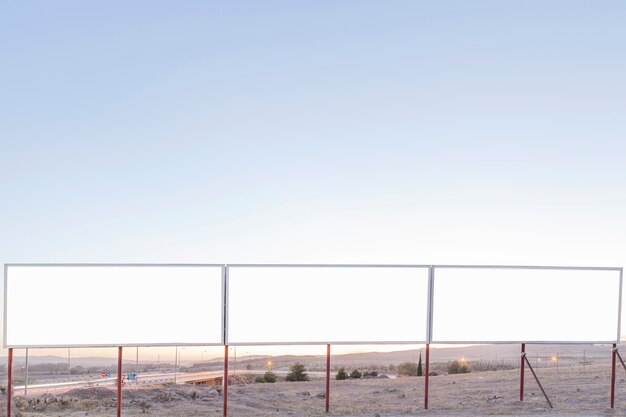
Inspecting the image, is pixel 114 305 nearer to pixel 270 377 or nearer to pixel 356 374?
pixel 270 377

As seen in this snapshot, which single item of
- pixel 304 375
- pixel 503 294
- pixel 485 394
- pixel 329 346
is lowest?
pixel 304 375

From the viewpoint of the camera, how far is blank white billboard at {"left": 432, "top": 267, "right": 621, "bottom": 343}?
48.5ft

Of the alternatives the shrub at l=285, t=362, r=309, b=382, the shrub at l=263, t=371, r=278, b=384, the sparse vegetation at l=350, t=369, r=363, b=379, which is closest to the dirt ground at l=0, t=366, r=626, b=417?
the shrub at l=263, t=371, r=278, b=384

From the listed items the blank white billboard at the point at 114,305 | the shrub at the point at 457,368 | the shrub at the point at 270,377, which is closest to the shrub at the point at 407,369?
the shrub at the point at 457,368

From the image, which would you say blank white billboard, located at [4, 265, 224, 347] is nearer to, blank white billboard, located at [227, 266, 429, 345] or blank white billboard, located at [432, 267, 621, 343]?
blank white billboard, located at [227, 266, 429, 345]

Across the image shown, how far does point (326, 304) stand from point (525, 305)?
13.0 feet

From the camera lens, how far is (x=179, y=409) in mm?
17297

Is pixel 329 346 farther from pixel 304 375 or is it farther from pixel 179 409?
pixel 304 375

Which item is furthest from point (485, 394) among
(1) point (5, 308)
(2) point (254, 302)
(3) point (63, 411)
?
(1) point (5, 308)

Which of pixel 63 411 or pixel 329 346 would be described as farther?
pixel 63 411

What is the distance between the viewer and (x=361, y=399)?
20312 mm

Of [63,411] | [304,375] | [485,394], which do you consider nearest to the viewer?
[63,411]

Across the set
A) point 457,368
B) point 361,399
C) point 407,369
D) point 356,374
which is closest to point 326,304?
point 361,399

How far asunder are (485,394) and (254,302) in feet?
27.1
